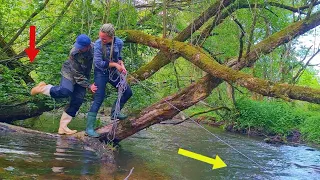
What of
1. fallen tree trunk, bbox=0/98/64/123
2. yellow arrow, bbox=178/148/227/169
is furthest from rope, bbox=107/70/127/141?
yellow arrow, bbox=178/148/227/169

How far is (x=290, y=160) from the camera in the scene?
1041 centimetres

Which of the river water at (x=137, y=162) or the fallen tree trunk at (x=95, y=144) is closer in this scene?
the river water at (x=137, y=162)

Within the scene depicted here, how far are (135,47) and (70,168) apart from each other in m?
4.49

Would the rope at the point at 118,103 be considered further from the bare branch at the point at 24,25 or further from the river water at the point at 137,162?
the bare branch at the point at 24,25

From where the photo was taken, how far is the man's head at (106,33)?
5.96 meters

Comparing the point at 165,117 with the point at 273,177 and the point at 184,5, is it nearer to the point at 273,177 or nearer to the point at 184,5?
the point at 273,177

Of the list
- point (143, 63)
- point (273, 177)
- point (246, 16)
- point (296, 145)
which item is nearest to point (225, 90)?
point (296, 145)

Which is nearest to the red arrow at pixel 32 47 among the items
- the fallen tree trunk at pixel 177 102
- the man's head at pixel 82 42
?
the fallen tree trunk at pixel 177 102

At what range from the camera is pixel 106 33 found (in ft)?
19.7

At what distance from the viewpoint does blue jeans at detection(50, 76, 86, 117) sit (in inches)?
254

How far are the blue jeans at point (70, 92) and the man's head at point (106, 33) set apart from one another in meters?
0.98

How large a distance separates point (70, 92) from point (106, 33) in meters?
1.22

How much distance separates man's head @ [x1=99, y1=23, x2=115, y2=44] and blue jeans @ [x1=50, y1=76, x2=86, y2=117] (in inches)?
38.5

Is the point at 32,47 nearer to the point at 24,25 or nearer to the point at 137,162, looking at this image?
the point at 24,25
